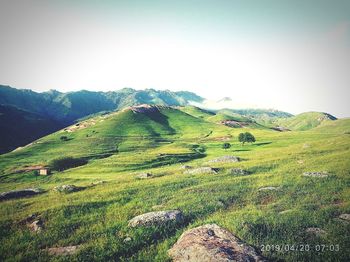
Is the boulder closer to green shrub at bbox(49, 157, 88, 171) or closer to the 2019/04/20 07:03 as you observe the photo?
the 2019/04/20 07:03

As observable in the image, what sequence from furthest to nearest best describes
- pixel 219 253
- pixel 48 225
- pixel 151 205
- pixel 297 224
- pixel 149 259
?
1. pixel 151 205
2. pixel 48 225
3. pixel 297 224
4. pixel 149 259
5. pixel 219 253

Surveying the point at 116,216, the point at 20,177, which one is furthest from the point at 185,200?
the point at 20,177

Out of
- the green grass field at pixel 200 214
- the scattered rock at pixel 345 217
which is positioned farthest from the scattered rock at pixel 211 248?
the scattered rock at pixel 345 217

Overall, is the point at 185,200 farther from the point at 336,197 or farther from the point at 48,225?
the point at 336,197

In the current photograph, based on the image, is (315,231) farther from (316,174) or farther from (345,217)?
(316,174)

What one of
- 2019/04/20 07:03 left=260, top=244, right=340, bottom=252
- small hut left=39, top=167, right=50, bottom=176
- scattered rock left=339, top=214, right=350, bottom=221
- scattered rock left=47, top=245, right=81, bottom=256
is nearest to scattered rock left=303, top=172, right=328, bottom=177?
scattered rock left=339, top=214, right=350, bottom=221

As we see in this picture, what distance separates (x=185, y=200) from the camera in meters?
26.3

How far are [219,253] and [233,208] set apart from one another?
9.38m

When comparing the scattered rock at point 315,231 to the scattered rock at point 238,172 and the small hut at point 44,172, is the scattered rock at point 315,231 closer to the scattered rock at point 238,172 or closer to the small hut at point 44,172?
the scattered rock at point 238,172

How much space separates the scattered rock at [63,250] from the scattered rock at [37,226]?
12.9ft

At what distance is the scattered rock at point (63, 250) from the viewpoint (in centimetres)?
1679

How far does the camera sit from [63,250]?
680 inches

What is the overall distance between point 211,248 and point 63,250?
9888 millimetres

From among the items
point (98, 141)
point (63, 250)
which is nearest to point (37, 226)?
point (63, 250)
